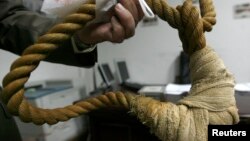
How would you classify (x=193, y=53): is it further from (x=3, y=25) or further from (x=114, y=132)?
(x=114, y=132)

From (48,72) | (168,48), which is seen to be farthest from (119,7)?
(168,48)

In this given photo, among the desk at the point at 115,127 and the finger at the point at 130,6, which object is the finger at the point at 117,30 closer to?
the finger at the point at 130,6

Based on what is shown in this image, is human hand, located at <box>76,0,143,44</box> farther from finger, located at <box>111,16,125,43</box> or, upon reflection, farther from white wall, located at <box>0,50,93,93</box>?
white wall, located at <box>0,50,93,93</box>

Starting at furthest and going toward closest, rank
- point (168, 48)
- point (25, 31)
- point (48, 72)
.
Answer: point (168, 48), point (48, 72), point (25, 31)

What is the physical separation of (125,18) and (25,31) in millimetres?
228

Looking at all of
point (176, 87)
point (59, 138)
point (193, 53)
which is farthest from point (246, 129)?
point (59, 138)

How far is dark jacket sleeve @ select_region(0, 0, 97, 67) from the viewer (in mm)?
469

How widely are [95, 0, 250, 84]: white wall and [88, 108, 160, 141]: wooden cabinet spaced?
3.17 feet

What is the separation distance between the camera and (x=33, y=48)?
32cm

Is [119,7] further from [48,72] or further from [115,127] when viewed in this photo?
[48,72]

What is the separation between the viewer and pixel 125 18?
1.16 feet

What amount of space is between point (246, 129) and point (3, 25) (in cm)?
48

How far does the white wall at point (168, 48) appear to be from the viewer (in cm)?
229

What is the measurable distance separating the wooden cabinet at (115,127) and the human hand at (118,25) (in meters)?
1.17
